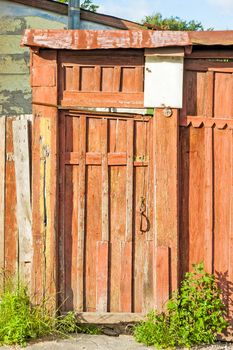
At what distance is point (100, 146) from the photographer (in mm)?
→ 5555

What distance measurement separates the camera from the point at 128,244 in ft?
18.3

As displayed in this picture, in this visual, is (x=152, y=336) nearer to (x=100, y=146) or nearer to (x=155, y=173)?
(x=155, y=173)

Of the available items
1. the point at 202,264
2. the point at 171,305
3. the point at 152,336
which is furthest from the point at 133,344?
the point at 202,264

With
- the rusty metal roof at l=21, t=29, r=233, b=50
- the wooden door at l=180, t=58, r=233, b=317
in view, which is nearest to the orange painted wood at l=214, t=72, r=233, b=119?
the wooden door at l=180, t=58, r=233, b=317

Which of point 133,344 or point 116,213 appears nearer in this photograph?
point 133,344

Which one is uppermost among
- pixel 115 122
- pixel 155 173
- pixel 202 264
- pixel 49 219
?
pixel 115 122

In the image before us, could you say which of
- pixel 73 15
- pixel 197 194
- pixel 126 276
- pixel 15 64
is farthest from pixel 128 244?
pixel 73 15

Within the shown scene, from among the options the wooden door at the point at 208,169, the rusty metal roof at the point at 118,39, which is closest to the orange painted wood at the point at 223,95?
the wooden door at the point at 208,169

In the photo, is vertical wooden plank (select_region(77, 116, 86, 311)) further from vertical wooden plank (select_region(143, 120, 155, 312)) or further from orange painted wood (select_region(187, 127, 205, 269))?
orange painted wood (select_region(187, 127, 205, 269))

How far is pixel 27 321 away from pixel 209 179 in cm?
245

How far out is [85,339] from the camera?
5.34 meters

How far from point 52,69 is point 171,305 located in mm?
2799

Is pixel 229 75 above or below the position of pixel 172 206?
above

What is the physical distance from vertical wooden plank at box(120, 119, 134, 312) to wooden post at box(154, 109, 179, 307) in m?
0.29
